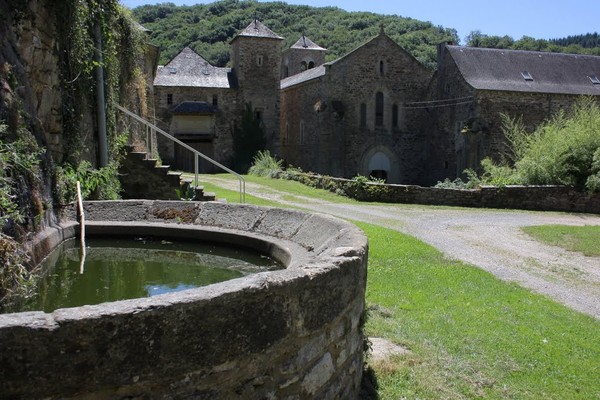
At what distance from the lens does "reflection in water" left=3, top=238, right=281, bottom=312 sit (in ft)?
13.8

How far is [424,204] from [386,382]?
16965 mm

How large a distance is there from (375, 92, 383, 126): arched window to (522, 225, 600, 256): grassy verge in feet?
71.0

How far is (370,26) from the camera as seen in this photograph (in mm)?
94750

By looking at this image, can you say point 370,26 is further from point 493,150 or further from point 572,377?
point 572,377

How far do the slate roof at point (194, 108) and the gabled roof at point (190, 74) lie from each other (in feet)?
4.06

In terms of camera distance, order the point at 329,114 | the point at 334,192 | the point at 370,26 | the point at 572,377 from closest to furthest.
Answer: the point at 572,377
the point at 334,192
the point at 329,114
the point at 370,26

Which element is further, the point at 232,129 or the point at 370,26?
the point at 370,26

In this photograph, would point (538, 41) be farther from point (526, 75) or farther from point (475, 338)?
point (475, 338)

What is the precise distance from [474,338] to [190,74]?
1425 inches

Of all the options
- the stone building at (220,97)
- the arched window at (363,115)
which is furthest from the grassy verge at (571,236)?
the stone building at (220,97)

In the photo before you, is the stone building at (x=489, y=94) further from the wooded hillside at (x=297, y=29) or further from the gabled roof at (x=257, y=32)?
the wooded hillside at (x=297, y=29)

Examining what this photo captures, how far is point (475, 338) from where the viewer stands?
20.0 feet

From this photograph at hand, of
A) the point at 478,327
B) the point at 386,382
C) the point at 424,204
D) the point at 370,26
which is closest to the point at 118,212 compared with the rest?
the point at 386,382

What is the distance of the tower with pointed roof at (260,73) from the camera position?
1527 inches
